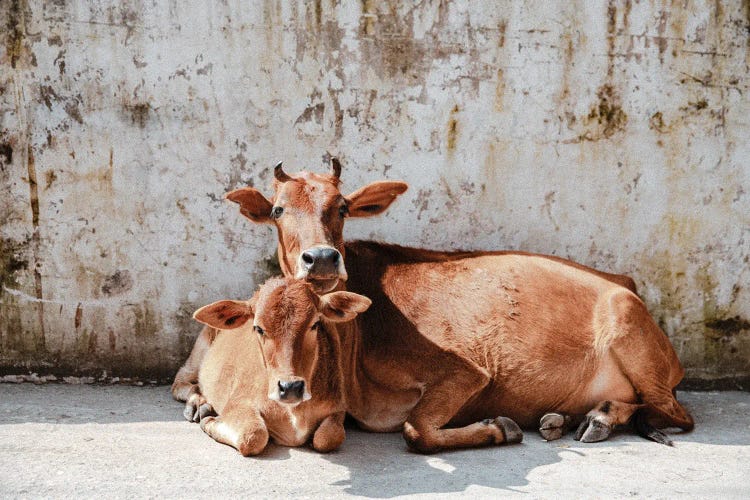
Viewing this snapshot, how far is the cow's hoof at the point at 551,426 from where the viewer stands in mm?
6129

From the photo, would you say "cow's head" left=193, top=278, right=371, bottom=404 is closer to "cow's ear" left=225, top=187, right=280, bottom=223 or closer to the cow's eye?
the cow's eye

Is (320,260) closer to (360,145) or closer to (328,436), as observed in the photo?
(328,436)

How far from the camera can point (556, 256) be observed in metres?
7.19

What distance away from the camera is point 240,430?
18.4ft

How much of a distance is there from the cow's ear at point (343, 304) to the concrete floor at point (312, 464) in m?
0.87

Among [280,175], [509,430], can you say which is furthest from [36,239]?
[509,430]

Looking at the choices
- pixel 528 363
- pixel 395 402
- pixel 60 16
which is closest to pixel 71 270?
pixel 60 16

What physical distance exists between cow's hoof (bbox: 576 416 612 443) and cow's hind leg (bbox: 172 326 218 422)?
249cm

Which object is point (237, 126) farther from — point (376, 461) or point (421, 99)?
point (376, 461)

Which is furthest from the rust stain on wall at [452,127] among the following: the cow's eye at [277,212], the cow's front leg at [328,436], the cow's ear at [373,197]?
the cow's front leg at [328,436]

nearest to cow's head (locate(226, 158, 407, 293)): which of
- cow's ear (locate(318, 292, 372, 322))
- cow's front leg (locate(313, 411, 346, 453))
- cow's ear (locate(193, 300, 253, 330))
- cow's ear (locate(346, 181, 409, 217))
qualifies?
cow's ear (locate(346, 181, 409, 217))

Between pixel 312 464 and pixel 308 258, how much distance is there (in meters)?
1.23

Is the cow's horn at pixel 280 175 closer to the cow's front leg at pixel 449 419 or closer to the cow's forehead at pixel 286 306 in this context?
the cow's forehead at pixel 286 306

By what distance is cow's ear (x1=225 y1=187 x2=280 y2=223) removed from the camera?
6.20m
